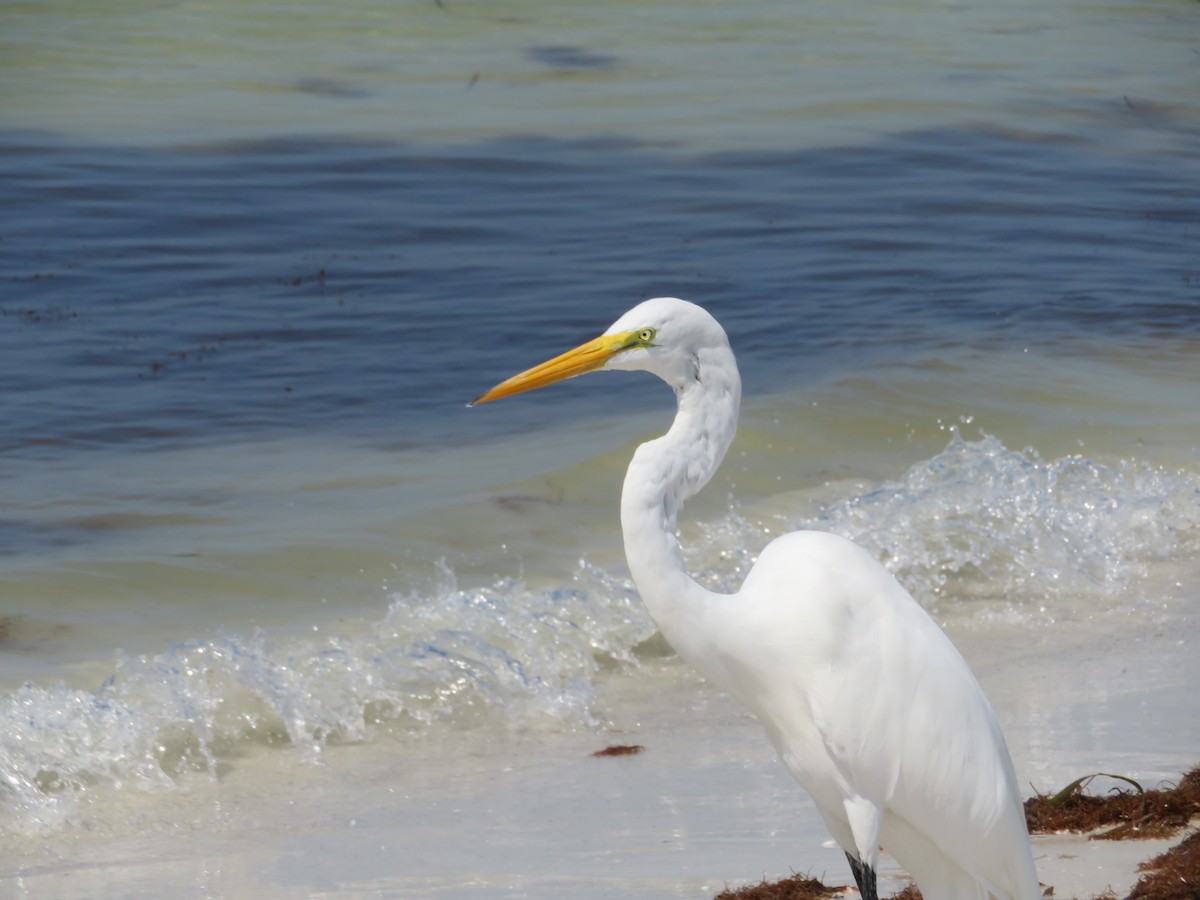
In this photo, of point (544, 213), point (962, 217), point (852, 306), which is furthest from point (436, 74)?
point (852, 306)

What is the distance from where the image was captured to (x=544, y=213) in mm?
11359

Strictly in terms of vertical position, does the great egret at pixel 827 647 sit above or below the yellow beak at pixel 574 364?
below

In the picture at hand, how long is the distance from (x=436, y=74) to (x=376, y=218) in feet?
15.2

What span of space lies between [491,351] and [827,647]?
5686mm

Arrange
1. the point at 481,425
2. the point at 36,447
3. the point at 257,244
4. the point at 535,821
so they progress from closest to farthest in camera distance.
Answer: the point at 535,821, the point at 36,447, the point at 481,425, the point at 257,244

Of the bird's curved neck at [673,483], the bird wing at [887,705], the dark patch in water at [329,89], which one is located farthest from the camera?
the dark patch in water at [329,89]

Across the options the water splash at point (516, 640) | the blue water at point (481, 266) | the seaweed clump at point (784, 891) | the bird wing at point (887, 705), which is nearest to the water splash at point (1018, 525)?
the water splash at point (516, 640)

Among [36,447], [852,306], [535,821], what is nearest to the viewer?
[535,821]

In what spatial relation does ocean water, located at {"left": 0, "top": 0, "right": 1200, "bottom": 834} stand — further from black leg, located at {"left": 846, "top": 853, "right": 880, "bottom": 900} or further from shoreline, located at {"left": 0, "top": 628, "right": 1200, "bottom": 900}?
black leg, located at {"left": 846, "top": 853, "right": 880, "bottom": 900}

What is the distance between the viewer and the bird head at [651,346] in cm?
307

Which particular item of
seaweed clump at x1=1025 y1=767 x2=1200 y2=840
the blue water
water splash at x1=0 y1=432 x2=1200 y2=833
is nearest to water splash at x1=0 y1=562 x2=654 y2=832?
water splash at x1=0 y1=432 x2=1200 y2=833

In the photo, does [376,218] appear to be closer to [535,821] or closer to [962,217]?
[962,217]

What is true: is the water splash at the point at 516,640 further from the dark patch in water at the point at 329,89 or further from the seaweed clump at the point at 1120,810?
the dark patch in water at the point at 329,89

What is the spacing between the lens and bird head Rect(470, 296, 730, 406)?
3074 mm
